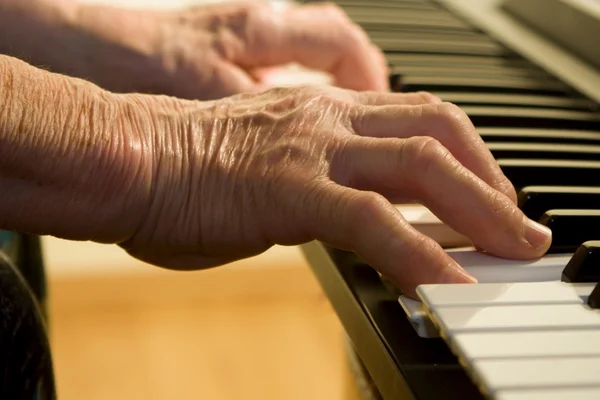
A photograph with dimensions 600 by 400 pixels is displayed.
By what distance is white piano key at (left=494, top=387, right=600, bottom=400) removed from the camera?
1.28 feet

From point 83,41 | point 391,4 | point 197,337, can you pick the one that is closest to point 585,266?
point 83,41

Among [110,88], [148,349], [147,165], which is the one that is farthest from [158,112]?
[148,349]

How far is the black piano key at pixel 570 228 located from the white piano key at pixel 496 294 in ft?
0.25

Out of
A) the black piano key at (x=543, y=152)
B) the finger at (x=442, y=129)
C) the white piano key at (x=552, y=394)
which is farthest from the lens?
the black piano key at (x=543, y=152)

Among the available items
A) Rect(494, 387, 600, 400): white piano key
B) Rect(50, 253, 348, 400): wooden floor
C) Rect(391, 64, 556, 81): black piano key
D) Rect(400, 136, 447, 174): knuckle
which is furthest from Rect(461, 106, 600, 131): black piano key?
Rect(50, 253, 348, 400): wooden floor

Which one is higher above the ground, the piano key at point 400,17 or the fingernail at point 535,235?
the fingernail at point 535,235

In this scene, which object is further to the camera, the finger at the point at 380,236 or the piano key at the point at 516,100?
the piano key at the point at 516,100

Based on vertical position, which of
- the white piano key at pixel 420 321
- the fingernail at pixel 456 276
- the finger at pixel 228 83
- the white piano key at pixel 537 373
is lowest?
the finger at pixel 228 83

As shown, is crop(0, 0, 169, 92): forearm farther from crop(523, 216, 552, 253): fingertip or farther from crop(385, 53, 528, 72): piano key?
crop(523, 216, 552, 253): fingertip

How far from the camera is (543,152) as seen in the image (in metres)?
0.72

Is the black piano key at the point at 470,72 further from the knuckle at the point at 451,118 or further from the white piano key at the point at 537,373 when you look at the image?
the white piano key at the point at 537,373

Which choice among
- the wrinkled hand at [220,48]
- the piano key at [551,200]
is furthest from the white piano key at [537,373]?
the wrinkled hand at [220,48]

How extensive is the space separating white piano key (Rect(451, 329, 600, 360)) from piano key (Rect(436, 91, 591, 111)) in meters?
0.40

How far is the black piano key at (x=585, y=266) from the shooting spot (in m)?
0.54
